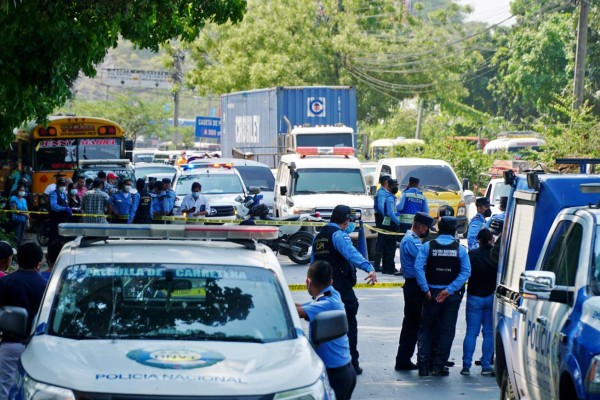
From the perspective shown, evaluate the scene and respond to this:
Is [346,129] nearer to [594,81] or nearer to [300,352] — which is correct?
[594,81]

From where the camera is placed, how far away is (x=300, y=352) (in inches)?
262

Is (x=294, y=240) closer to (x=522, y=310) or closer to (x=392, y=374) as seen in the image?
(x=392, y=374)

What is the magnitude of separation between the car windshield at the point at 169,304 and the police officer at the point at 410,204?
45.4 ft

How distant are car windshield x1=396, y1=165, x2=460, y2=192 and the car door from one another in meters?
19.8

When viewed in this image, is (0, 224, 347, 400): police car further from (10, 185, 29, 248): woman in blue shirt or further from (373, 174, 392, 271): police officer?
(10, 185, 29, 248): woman in blue shirt

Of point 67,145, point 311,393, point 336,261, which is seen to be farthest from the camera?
point 67,145

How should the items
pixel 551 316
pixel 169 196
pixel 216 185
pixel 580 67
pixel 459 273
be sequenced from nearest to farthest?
pixel 551 316
pixel 459 273
pixel 169 196
pixel 216 185
pixel 580 67

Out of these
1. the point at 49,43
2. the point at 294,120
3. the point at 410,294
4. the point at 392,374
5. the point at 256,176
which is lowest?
the point at 392,374

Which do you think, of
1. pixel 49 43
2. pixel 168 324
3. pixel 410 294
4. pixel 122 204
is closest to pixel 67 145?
pixel 122 204

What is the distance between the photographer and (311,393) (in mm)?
6234

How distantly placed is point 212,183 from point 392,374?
49.4ft

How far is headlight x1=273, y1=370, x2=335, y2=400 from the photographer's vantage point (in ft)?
20.0

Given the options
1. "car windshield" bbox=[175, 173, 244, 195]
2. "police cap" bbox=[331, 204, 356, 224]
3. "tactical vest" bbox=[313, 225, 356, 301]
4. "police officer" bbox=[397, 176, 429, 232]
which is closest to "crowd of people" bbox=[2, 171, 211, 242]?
"car windshield" bbox=[175, 173, 244, 195]

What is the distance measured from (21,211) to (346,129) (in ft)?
48.4
